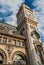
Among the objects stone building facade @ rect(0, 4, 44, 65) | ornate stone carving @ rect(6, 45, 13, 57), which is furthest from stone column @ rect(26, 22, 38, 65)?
ornate stone carving @ rect(6, 45, 13, 57)

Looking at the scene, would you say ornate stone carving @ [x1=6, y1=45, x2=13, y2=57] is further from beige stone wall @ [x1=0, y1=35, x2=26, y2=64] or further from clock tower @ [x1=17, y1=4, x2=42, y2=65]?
clock tower @ [x1=17, y1=4, x2=42, y2=65]

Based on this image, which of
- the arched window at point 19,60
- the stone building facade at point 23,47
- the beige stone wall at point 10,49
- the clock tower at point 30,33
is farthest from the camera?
the clock tower at point 30,33

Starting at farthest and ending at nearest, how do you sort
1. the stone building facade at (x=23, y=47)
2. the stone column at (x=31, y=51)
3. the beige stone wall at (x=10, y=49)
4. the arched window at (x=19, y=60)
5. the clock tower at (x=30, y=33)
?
the clock tower at (x=30, y=33) < the stone column at (x=31, y=51) < the arched window at (x=19, y=60) < the stone building facade at (x=23, y=47) < the beige stone wall at (x=10, y=49)

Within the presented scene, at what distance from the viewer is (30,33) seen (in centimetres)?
3139

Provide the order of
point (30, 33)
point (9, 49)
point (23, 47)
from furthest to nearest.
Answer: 1. point (30, 33)
2. point (23, 47)
3. point (9, 49)

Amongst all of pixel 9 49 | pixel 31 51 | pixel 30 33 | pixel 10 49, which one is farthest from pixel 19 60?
pixel 30 33

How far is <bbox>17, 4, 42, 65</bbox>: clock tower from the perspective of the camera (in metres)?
27.4

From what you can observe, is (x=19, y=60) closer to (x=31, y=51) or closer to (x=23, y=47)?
(x=23, y=47)

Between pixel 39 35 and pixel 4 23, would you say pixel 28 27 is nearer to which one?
pixel 39 35

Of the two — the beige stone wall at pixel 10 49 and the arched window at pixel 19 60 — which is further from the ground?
the beige stone wall at pixel 10 49

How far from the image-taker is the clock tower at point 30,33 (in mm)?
27355

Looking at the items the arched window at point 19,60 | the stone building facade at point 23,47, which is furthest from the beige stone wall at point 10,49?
the arched window at point 19,60

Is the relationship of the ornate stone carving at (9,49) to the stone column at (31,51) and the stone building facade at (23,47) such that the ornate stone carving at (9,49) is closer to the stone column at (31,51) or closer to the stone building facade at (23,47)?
the stone building facade at (23,47)

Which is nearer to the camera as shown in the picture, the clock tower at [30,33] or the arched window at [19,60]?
the arched window at [19,60]
